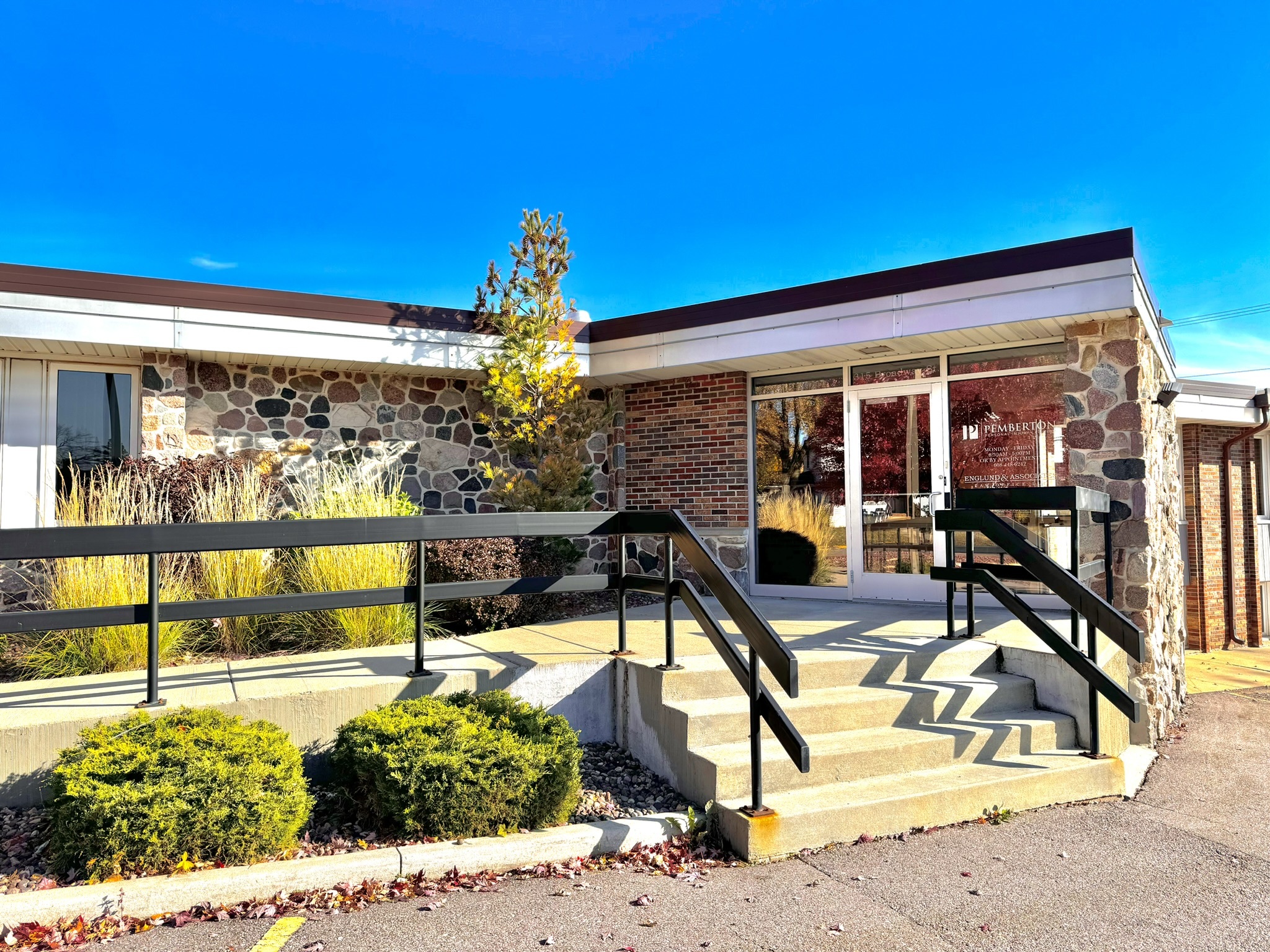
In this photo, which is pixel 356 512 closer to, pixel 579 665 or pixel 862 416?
pixel 579 665

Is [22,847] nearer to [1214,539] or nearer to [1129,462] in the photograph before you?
[1129,462]

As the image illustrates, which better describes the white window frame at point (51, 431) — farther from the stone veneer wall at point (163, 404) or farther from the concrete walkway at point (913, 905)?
the concrete walkway at point (913, 905)

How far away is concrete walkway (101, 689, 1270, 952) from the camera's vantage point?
7.68ft

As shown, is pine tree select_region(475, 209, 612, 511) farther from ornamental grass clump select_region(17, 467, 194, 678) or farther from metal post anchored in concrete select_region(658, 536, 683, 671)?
metal post anchored in concrete select_region(658, 536, 683, 671)

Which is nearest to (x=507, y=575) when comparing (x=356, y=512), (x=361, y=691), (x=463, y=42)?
(x=356, y=512)

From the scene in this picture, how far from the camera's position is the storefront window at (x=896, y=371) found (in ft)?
23.9

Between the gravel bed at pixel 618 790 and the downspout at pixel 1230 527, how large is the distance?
37.2 ft

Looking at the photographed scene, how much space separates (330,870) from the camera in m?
2.61

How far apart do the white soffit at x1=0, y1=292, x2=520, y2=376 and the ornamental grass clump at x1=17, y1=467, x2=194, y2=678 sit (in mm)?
1496

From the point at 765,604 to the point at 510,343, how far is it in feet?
11.4

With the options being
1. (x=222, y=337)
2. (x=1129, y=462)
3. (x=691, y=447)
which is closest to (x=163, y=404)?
(x=222, y=337)

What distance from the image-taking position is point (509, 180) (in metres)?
12.3

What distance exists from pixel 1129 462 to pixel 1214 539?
7.18 metres

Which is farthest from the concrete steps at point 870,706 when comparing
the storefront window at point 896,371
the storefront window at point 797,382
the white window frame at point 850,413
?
the storefront window at point 797,382
